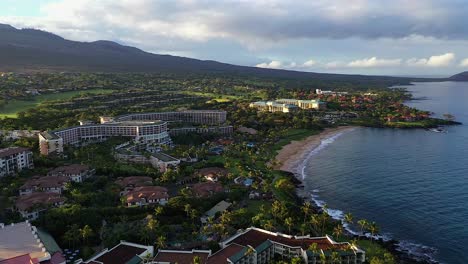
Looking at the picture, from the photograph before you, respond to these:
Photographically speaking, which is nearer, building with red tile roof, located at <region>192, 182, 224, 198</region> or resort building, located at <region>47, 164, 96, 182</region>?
building with red tile roof, located at <region>192, 182, 224, 198</region>

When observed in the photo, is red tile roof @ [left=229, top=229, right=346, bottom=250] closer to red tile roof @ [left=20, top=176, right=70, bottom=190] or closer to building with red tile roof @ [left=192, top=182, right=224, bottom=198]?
building with red tile roof @ [left=192, top=182, right=224, bottom=198]

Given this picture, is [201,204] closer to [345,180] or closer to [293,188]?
[293,188]

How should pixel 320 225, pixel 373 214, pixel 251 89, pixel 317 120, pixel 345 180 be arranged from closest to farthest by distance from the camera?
pixel 320 225 → pixel 373 214 → pixel 345 180 → pixel 317 120 → pixel 251 89

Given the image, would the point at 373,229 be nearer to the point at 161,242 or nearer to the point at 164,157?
the point at 161,242

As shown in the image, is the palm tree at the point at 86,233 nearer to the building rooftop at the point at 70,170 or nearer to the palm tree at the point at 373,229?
the building rooftop at the point at 70,170

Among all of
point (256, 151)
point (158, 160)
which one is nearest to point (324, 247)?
point (158, 160)

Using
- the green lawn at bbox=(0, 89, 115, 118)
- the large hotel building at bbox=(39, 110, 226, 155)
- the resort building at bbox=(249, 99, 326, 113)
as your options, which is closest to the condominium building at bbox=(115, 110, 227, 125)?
the large hotel building at bbox=(39, 110, 226, 155)
